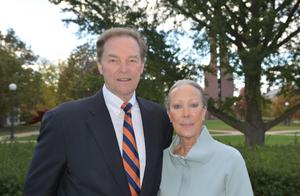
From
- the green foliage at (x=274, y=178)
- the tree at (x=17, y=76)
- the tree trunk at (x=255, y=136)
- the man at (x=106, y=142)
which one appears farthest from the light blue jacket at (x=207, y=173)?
the tree at (x=17, y=76)

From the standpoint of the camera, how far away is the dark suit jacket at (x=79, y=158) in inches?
104

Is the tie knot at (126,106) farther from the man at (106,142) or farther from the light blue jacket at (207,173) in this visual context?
the light blue jacket at (207,173)

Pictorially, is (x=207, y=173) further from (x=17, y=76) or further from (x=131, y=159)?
(x=17, y=76)

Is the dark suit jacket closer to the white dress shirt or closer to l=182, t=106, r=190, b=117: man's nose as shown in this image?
the white dress shirt

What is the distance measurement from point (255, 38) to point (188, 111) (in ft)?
25.0

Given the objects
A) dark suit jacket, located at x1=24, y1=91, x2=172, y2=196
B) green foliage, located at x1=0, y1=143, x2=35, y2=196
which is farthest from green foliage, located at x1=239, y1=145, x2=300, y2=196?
dark suit jacket, located at x1=24, y1=91, x2=172, y2=196

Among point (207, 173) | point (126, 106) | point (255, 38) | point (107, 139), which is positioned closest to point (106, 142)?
point (107, 139)

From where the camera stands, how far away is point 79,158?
8.70 ft

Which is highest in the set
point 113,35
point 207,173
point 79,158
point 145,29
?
point 145,29

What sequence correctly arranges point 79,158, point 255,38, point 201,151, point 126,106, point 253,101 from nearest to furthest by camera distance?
point 79,158, point 201,151, point 126,106, point 255,38, point 253,101

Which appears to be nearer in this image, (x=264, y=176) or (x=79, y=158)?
(x=79, y=158)

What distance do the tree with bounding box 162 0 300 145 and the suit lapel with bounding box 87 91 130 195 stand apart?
272 inches

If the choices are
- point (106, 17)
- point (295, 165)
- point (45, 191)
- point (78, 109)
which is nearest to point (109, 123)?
point (78, 109)

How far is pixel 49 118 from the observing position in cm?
271
